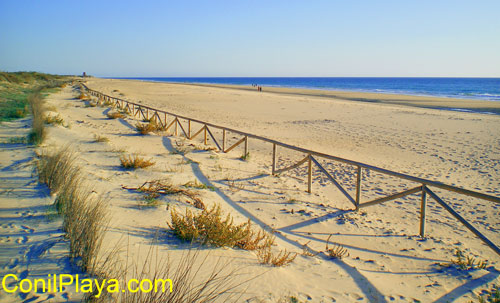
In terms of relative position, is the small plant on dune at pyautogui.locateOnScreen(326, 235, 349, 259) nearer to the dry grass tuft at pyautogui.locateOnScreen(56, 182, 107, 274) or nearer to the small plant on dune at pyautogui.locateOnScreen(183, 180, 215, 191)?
the dry grass tuft at pyautogui.locateOnScreen(56, 182, 107, 274)

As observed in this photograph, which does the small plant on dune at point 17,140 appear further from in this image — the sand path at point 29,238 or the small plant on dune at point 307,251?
the small plant on dune at point 307,251

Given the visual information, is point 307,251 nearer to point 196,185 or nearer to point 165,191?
point 165,191

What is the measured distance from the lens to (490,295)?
405 centimetres

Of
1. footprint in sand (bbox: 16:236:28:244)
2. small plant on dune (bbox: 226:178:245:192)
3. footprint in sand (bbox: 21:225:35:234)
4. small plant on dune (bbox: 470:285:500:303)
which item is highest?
footprint in sand (bbox: 21:225:35:234)

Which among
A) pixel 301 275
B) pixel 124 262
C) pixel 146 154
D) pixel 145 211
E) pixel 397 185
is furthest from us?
pixel 146 154

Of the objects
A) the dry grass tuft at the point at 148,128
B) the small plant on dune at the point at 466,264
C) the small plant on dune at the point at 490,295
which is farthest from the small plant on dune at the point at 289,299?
the dry grass tuft at the point at 148,128

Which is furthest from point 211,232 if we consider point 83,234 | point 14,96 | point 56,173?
point 14,96

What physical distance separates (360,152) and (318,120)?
374 inches

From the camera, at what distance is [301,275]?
4215 millimetres

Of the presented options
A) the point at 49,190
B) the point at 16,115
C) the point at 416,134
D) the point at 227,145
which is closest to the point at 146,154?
the point at 227,145

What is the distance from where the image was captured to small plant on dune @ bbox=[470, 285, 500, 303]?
3.78 metres

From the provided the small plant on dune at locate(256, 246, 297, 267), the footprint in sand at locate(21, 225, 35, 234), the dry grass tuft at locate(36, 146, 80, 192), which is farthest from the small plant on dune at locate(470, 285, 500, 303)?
the dry grass tuft at locate(36, 146, 80, 192)

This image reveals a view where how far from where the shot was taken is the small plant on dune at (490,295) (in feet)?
12.4

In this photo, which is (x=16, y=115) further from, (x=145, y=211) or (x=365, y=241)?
(x=365, y=241)
